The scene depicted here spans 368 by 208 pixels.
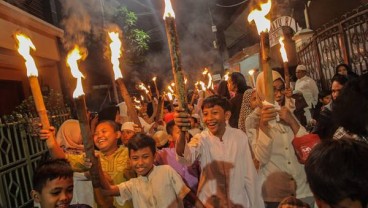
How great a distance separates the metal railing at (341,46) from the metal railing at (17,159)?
640 centimetres

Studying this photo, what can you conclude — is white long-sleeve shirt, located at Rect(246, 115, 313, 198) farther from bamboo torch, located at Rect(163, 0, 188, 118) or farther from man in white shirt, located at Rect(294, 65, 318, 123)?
man in white shirt, located at Rect(294, 65, 318, 123)

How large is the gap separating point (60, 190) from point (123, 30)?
16349 mm

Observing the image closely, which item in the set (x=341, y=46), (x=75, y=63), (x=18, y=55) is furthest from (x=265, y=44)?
(x=18, y=55)

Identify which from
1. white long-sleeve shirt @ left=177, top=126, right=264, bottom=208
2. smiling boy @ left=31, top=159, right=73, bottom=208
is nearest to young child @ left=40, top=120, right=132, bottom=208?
white long-sleeve shirt @ left=177, top=126, right=264, bottom=208

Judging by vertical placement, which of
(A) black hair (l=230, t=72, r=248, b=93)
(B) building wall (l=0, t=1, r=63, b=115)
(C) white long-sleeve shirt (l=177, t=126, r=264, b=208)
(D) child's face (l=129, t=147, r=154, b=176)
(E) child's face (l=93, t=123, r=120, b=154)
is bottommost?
(C) white long-sleeve shirt (l=177, t=126, r=264, b=208)

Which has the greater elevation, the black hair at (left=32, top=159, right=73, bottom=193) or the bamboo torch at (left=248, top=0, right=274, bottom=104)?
the bamboo torch at (left=248, top=0, right=274, bottom=104)

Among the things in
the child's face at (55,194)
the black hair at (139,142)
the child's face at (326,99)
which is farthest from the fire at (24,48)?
the child's face at (326,99)

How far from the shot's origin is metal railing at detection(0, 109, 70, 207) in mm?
5773

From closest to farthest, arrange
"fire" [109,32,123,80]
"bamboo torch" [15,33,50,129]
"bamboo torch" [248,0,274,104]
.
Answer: "bamboo torch" [248,0,274,104]
"bamboo torch" [15,33,50,129]
"fire" [109,32,123,80]

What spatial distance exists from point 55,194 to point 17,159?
13.7 ft

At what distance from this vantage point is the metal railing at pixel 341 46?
7.78 m

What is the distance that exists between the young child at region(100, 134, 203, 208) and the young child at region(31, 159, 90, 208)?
22.5 inches

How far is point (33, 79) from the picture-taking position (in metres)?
2.81

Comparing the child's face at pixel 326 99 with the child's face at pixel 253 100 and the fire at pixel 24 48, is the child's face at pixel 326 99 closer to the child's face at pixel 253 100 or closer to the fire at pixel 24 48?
the child's face at pixel 253 100
